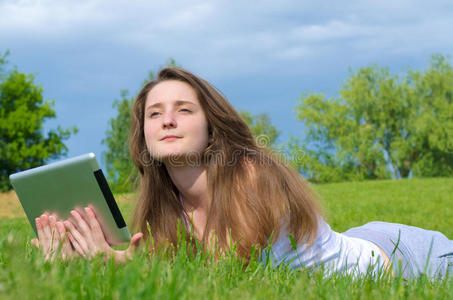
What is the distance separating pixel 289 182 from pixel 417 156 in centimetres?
3757

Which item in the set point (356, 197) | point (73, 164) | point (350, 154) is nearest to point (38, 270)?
point (73, 164)

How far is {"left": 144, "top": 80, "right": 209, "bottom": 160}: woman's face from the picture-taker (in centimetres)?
344

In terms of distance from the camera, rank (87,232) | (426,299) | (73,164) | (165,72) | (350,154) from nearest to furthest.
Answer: (426,299) → (73,164) → (87,232) → (165,72) → (350,154)

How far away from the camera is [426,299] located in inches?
82.5

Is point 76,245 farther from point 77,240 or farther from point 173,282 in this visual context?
point 173,282

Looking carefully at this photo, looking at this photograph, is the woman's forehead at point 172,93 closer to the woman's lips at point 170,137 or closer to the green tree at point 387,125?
the woman's lips at point 170,137

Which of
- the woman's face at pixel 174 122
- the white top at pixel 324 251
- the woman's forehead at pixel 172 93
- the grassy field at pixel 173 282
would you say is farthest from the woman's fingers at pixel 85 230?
the white top at pixel 324 251

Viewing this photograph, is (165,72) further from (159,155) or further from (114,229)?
(114,229)

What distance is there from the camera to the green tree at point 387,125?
120 feet

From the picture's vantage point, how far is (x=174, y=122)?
3480 millimetres

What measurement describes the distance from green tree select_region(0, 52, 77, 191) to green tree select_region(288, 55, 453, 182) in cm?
1968

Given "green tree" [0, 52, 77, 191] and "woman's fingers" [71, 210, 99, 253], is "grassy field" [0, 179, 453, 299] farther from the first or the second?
"green tree" [0, 52, 77, 191]

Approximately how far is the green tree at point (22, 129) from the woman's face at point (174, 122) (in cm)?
2878

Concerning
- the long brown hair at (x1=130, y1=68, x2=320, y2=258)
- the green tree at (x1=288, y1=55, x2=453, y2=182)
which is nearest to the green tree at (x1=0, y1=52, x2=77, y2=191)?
the green tree at (x1=288, y1=55, x2=453, y2=182)
